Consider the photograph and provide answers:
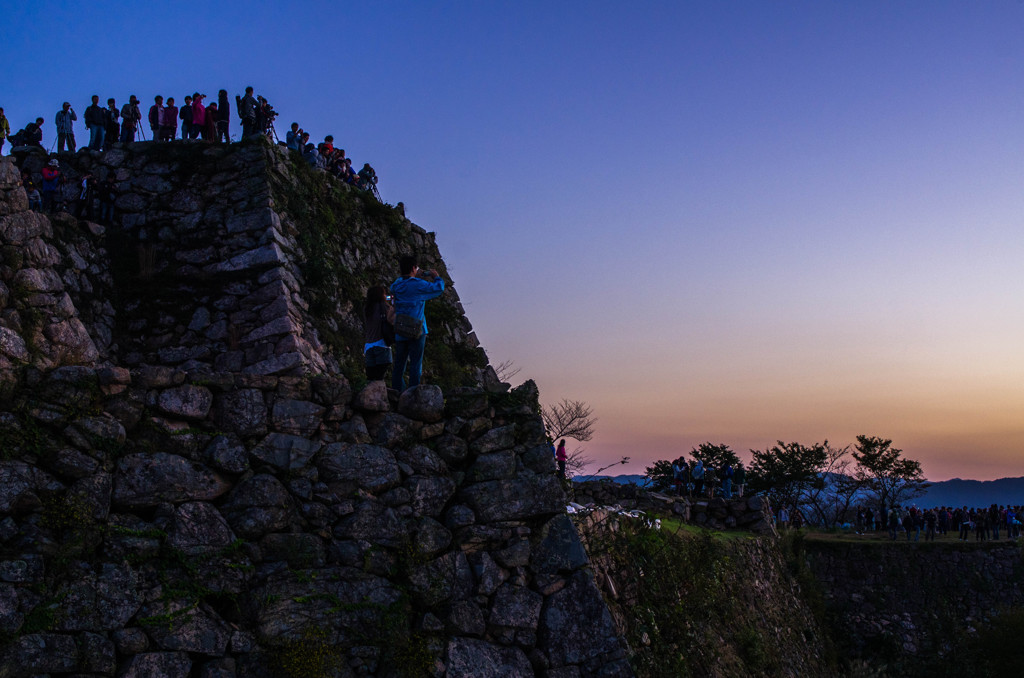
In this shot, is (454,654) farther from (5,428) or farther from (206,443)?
(5,428)

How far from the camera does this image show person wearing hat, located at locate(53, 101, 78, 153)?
50.1ft

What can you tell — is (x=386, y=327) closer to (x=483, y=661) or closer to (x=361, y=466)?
(x=361, y=466)

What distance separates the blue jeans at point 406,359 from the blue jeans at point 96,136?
33.6 feet

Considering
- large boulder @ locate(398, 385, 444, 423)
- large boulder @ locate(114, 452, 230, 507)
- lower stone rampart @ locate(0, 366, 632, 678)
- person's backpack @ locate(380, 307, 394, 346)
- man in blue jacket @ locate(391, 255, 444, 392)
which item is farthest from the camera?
person's backpack @ locate(380, 307, 394, 346)

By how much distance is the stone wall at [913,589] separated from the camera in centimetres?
2255

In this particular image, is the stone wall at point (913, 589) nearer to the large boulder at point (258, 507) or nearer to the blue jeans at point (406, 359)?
the blue jeans at point (406, 359)

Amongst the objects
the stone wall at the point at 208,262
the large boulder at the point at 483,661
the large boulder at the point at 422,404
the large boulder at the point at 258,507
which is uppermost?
the stone wall at the point at 208,262

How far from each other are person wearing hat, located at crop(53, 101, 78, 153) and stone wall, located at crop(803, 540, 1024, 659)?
2348 centimetres

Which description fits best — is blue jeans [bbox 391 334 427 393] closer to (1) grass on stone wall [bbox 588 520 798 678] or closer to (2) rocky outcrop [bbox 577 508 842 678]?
(2) rocky outcrop [bbox 577 508 842 678]

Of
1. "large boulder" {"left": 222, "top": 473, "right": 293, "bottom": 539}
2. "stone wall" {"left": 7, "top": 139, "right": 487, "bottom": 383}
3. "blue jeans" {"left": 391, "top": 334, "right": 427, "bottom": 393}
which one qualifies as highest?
"stone wall" {"left": 7, "top": 139, "right": 487, "bottom": 383}

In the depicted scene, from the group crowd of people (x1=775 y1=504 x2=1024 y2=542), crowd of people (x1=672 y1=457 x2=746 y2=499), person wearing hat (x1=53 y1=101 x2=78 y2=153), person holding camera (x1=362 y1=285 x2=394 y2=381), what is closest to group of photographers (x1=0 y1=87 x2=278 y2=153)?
person wearing hat (x1=53 y1=101 x2=78 y2=153)

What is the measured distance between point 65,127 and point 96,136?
37.6 inches

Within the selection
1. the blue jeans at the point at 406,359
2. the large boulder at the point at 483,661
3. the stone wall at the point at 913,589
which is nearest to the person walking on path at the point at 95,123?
the blue jeans at the point at 406,359

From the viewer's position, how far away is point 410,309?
27.7ft
